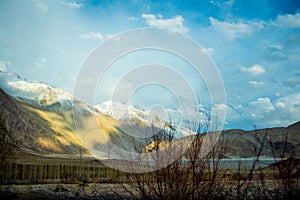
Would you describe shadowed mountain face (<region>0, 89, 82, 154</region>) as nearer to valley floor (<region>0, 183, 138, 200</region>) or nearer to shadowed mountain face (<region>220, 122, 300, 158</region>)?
valley floor (<region>0, 183, 138, 200</region>)

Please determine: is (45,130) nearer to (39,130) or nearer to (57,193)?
(39,130)

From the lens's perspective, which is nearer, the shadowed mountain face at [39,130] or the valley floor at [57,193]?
the valley floor at [57,193]

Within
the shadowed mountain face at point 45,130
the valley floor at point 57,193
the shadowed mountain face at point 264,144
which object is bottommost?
the valley floor at point 57,193

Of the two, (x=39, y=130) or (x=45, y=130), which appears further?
(x=45, y=130)

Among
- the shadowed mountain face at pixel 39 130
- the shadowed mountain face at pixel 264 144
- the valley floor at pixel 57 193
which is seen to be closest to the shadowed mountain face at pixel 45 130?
the shadowed mountain face at pixel 39 130

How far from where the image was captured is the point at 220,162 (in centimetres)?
543

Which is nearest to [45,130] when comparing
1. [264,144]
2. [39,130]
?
[39,130]

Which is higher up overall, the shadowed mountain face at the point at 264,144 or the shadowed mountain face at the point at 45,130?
the shadowed mountain face at the point at 45,130

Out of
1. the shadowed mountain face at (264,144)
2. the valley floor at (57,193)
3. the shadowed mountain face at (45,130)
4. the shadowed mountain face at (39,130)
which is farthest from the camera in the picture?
the shadowed mountain face at (39,130)

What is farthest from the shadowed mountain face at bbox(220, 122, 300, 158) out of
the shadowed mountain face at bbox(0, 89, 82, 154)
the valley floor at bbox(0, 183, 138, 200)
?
the shadowed mountain face at bbox(0, 89, 82, 154)

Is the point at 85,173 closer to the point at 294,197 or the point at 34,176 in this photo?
the point at 34,176

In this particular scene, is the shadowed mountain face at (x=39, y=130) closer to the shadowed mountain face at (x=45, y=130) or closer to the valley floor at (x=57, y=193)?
the shadowed mountain face at (x=45, y=130)

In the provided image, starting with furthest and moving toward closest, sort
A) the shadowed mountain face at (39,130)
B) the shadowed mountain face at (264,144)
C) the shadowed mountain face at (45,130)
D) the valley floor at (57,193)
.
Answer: the shadowed mountain face at (39,130)
the shadowed mountain face at (45,130)
the valley floor at (57,193)
the shadowed mountain face at (264,144)

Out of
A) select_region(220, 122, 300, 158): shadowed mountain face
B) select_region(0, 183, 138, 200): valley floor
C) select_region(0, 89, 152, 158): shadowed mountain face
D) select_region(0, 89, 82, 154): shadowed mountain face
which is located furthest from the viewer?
select_region(0, 89, 82, 154): shadowed mountain face
